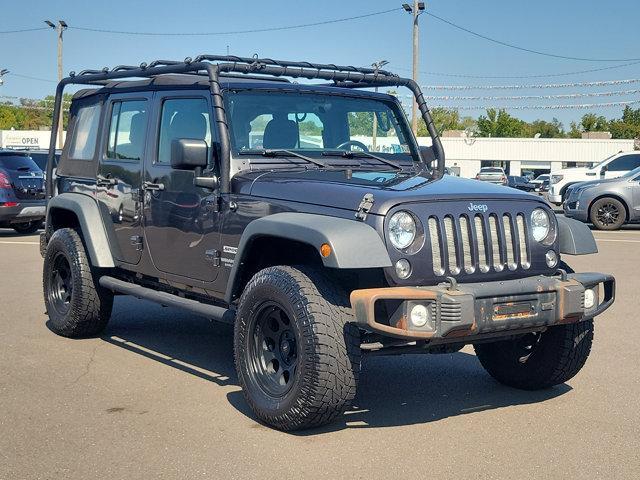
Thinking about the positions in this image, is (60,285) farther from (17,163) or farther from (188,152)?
(17,163)

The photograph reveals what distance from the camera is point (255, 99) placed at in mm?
6430

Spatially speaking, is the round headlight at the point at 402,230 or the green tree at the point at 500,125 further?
the green tree at the point at 500,125

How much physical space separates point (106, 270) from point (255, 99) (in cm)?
211

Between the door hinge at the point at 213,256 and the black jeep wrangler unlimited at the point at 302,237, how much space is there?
18 mm

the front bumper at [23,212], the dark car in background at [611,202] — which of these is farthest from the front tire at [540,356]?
the dark car in background at [611,202]

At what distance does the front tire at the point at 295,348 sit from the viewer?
4961mm

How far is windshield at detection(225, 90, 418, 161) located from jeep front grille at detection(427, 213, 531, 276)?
4.90 ft

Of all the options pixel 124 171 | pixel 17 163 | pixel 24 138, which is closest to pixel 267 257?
pixel 124 171

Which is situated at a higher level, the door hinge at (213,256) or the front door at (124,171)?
the front door at (124,171)

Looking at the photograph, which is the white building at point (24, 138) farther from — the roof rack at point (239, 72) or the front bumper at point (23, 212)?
the roof rack at point (239, 72)

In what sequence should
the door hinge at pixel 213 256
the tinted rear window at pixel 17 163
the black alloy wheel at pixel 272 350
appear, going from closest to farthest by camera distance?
the black alloy wheel at pixel 272 350 < the door hinge at pixel 213 256 < the tinted rear window at pixel 17 163

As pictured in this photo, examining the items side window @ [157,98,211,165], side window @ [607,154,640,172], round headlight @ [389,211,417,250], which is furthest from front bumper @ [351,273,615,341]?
side window @ [607,154,640,172]

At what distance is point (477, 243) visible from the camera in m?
5.31

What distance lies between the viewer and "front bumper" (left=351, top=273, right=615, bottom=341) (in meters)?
4.83
